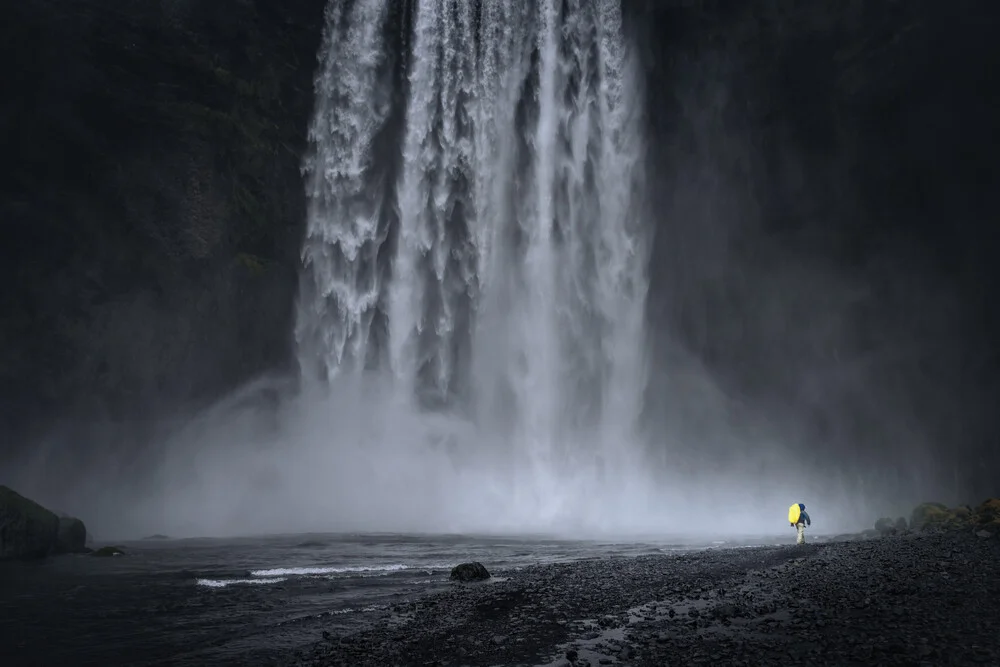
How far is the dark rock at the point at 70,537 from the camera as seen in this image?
19.7m

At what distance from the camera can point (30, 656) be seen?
8445mm

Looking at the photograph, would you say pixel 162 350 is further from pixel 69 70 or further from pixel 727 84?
pixel 727 84

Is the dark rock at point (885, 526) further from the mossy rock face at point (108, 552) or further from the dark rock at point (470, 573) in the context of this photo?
the mossy rock face at point (108, 552)

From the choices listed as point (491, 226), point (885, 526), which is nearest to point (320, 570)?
point (885, 526)

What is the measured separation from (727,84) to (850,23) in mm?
5465

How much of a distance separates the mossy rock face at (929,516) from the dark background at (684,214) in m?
4.46

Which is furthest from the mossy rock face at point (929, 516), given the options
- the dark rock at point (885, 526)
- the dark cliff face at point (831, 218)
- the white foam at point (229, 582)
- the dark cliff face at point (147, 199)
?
the dark cliff face at point (147, 199)

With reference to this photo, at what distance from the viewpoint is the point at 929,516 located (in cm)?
2119

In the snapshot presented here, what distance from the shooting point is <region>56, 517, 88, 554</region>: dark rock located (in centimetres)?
1970

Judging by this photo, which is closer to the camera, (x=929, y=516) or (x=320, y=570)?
(x=320, y=570)

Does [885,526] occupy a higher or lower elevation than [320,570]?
higher

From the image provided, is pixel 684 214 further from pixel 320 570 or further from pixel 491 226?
pixel 320 570

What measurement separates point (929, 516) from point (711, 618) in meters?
16.2

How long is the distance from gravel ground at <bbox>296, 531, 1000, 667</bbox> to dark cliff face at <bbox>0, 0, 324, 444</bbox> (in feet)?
75.4
